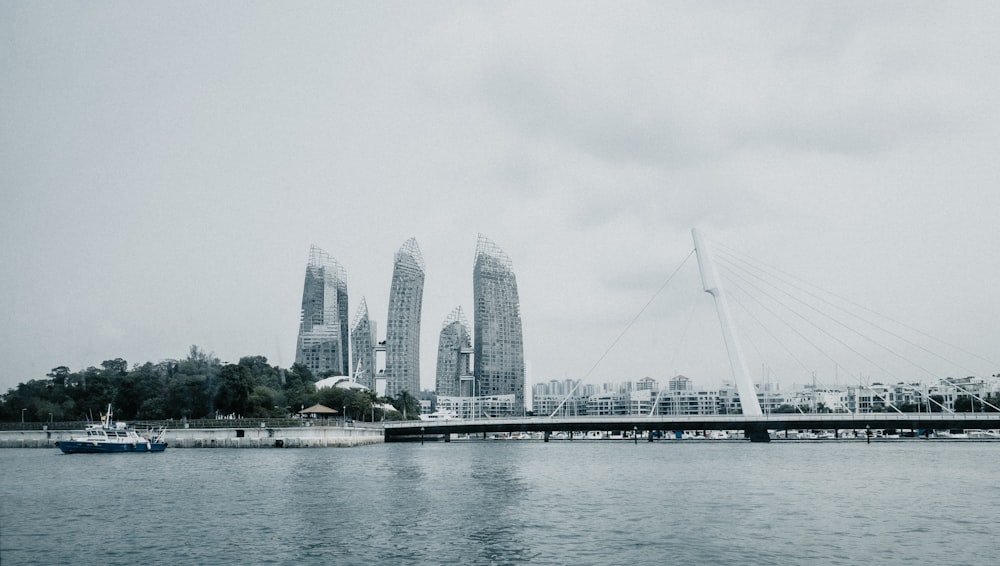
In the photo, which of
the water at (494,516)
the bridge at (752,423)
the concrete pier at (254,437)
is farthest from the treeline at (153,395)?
the water at (494,516)

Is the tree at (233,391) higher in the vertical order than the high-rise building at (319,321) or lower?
lower

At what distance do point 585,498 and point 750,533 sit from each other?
10.2 metres

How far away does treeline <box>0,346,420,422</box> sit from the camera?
282 ft

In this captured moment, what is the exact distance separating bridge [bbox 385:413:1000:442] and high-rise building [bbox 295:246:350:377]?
299ft

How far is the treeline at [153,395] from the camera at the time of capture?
8581 cm

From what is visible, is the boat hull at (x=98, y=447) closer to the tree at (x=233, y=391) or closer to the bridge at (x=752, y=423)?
the tree at (x=233, y=391)

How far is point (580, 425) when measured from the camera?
96.9 metres

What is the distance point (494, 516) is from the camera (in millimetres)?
27078

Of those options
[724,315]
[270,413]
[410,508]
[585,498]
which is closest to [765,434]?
[724,315]

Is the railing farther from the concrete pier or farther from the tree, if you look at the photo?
the tree

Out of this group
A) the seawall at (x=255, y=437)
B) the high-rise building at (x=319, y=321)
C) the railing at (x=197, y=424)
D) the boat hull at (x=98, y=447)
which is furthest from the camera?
the high-rise building at (x=319, y=321)

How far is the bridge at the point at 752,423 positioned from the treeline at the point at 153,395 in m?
19.3

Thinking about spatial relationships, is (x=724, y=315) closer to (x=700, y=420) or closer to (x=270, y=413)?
(x=700, y=420)

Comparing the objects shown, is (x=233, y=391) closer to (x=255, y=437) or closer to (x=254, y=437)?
(x=254, y=437)
